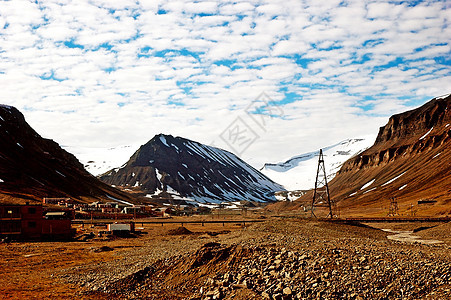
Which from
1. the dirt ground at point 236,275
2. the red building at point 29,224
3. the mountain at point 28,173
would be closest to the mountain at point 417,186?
the red building at point 29,224

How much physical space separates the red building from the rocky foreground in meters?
38.6

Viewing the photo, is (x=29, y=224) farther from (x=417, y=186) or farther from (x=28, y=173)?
(x=417, y=186)

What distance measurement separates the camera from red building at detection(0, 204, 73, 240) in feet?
223

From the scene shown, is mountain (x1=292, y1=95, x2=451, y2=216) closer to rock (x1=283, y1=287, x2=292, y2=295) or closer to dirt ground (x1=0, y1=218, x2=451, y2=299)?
dirt ground (x1=0, y1=218, x2=451, y2=299)

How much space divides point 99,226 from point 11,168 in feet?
240

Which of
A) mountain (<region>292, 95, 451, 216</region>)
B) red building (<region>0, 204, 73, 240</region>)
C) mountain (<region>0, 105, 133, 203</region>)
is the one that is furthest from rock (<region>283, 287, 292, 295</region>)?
mountain (<region>0, 105, 133, 203</region>)

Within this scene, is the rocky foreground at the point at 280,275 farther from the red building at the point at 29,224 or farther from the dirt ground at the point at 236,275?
the red building at the point at 29,224

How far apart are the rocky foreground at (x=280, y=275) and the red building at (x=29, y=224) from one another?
3859 cm

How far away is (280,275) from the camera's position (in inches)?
1001

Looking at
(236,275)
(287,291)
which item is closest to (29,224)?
(236,275)

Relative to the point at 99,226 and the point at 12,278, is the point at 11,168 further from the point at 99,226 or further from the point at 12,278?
the point at 12,278

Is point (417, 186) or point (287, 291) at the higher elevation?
point (417, 186)

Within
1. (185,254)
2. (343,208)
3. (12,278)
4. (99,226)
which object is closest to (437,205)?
(343,208)

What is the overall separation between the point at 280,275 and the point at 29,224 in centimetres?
5692
